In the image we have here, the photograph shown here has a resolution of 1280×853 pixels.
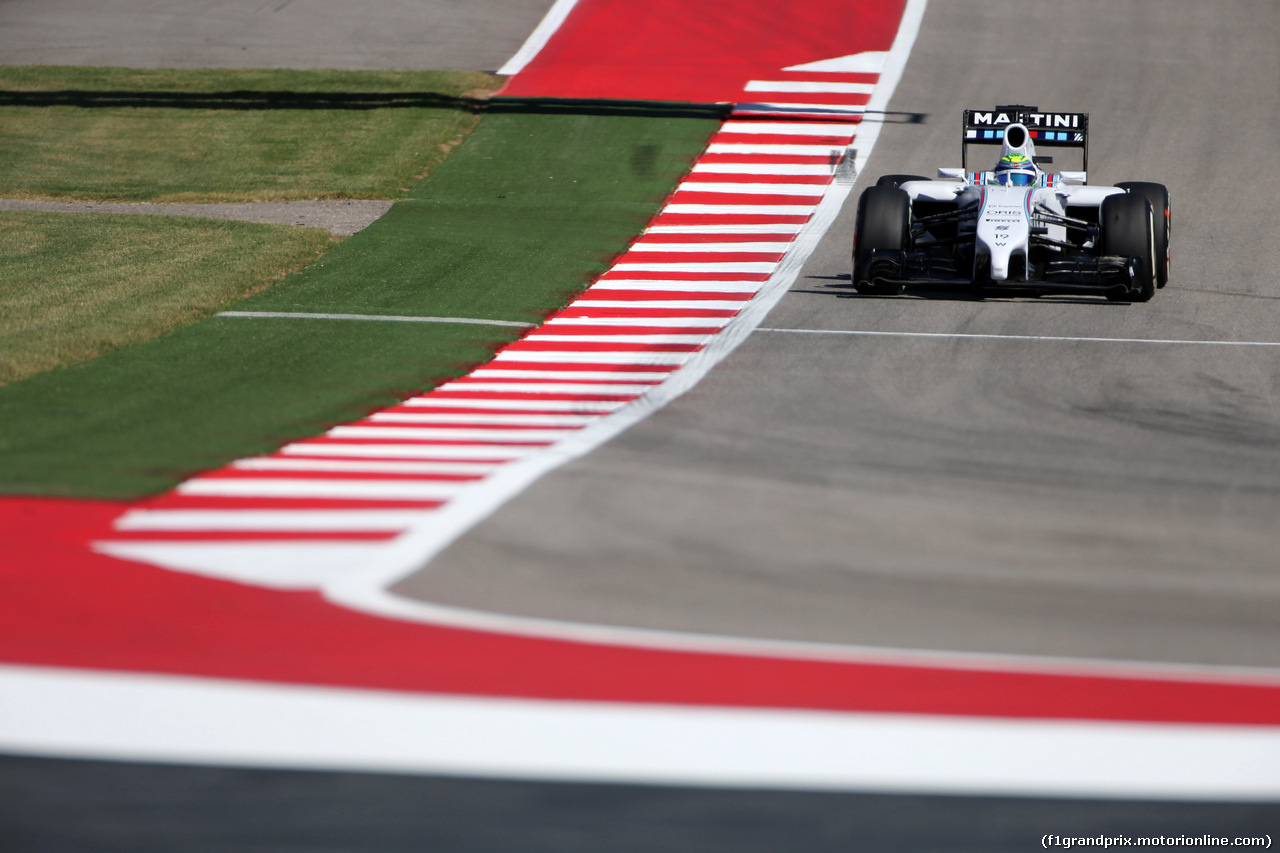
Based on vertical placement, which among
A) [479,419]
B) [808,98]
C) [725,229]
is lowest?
[479,419]

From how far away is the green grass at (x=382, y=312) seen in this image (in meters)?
8.49

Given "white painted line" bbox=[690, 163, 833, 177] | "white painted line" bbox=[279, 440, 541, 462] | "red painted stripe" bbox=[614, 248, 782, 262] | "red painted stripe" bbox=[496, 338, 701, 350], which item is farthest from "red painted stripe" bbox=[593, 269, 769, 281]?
"white painted line" bbox=[279, 440, 541, 462]

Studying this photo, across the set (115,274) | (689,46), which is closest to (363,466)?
(115,274)

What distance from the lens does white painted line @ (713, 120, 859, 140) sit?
71.7 feet

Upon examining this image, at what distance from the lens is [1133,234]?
13.4 meters

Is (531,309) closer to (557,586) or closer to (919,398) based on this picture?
(919,398)

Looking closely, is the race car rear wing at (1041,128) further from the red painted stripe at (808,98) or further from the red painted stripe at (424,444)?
the red painted stripe at (808,98)

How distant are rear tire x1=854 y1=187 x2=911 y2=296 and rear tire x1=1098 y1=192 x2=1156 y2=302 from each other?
73.1 inches

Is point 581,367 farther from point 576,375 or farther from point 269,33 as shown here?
point 269,33

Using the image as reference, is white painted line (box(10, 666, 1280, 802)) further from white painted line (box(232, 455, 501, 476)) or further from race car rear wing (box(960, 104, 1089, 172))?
race car rear wing (box(960, 104, 1089, 172))

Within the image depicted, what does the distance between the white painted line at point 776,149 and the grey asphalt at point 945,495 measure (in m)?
6.28

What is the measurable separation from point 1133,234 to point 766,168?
24.4 ft

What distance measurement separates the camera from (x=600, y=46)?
27.4 meters

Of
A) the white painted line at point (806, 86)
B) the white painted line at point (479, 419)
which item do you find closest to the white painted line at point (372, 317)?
the white painted line at point (479, 419)
